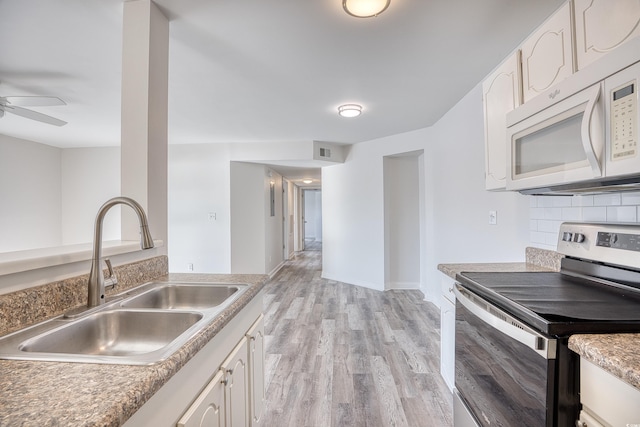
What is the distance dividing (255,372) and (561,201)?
6.13ft

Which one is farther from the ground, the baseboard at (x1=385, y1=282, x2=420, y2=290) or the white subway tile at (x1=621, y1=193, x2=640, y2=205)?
the white subway tile at (x1=621, y1=193, x2=640, y2=205)

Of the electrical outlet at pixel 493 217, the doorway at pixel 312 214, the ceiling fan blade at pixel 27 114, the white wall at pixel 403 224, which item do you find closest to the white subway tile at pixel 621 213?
the electrical outlet at pixel 493 217

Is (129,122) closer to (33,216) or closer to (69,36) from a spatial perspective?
(69,36)

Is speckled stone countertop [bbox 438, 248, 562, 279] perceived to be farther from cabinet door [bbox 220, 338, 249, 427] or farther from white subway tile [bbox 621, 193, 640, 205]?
cabinet door [bbox 220, 338, 249, 427]

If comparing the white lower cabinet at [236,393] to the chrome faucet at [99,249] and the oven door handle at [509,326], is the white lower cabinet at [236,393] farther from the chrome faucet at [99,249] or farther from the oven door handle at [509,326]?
the oven door handle at [509,326]

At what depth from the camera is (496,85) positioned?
172 cm

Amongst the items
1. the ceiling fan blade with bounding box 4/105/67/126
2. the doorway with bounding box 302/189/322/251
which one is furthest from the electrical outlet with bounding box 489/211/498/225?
the doorway with bounding box 302/189/322/251

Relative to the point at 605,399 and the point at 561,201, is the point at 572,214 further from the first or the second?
the point at 605,399

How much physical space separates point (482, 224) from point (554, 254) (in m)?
1.02

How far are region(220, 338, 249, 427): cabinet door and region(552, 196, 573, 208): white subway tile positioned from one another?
1.79 m

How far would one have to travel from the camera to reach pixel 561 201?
1656 millimetres

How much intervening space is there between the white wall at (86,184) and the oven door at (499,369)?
5594 millimetres

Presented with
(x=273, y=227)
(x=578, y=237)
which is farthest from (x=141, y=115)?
(x=273, y=227)

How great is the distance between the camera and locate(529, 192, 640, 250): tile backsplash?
Result: 4.25ft
